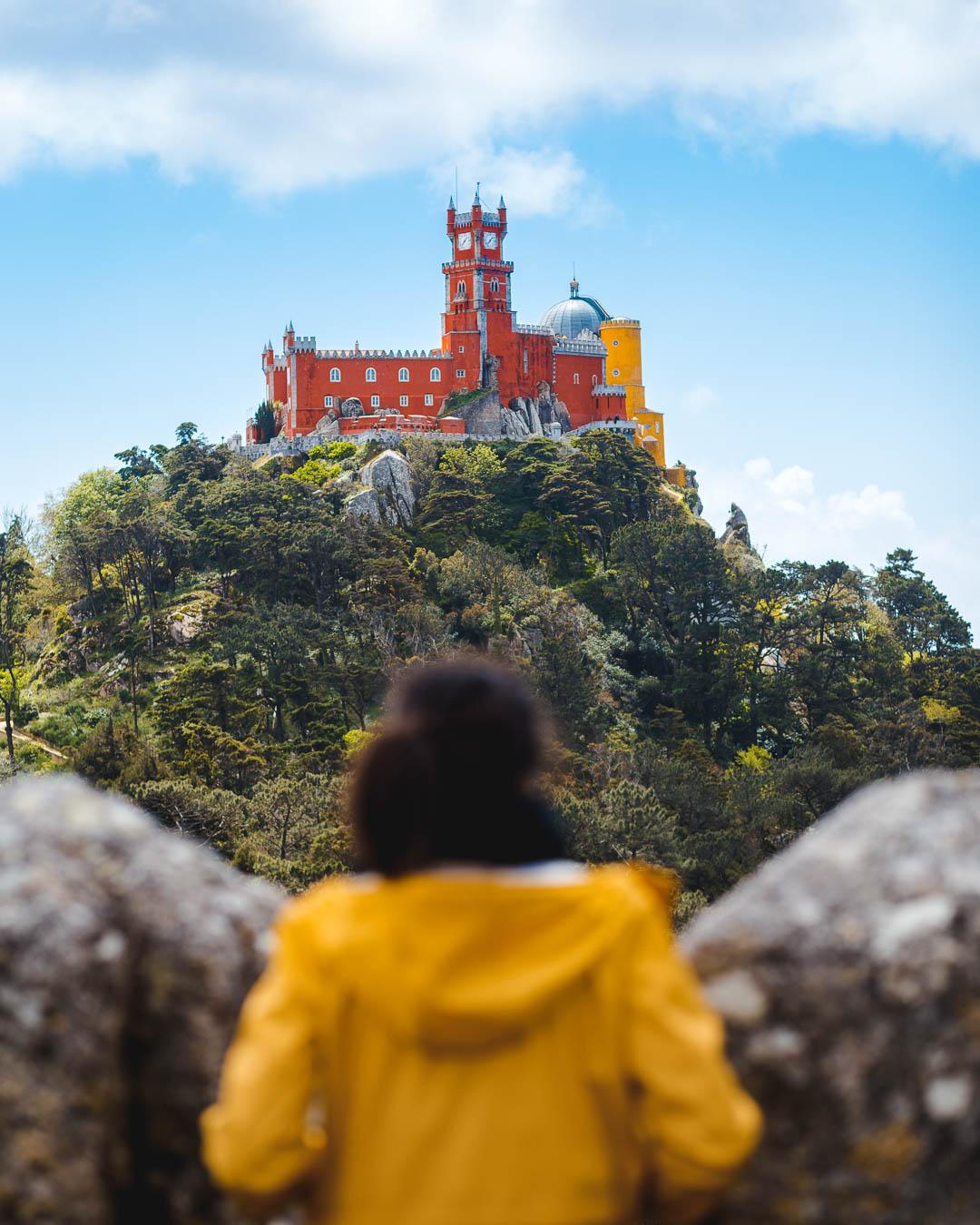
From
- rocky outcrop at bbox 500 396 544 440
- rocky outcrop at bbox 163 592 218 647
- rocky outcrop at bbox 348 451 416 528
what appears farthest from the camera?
rocky outcrop at bbox 500 396 544 440

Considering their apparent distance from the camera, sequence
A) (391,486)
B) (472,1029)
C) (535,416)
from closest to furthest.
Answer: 1. (472,1029)
2. (391,486)
3. (535,416)

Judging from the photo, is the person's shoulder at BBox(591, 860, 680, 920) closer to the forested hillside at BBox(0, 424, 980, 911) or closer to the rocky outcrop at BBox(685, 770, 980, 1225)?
the rocky outcrop at BBox(685, 770, 980, 1225)

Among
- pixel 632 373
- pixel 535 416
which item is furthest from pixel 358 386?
pixel 632 373

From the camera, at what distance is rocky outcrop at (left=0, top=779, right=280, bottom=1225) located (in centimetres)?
306

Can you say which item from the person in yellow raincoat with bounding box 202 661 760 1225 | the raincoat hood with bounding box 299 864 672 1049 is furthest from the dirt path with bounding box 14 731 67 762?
the raincoat hood with bounding box 299 864 672 1049

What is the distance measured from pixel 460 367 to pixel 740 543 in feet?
55.9

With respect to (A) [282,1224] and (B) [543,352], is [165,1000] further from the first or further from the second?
(B) [543,352]

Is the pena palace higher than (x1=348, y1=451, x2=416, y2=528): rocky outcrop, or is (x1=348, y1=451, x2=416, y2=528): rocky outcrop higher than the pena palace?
the pena palace

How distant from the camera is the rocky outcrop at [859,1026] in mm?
3021

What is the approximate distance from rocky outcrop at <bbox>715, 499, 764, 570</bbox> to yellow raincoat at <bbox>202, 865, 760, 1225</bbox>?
65.6 m

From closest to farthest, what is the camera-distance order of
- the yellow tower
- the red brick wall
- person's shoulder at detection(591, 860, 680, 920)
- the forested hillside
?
person's shoulder at detection(591, 860, 680, 920), the forested hillside, the red brick wall, the yellow tower

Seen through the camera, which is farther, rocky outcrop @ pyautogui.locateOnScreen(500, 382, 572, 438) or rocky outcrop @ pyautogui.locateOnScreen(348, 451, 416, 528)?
rocky outcrop @ pyautogui.locateOnScreen(500, 382, 572, 438)

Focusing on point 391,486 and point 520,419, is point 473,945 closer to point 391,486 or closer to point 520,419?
point 391,486

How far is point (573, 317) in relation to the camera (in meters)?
81.4
